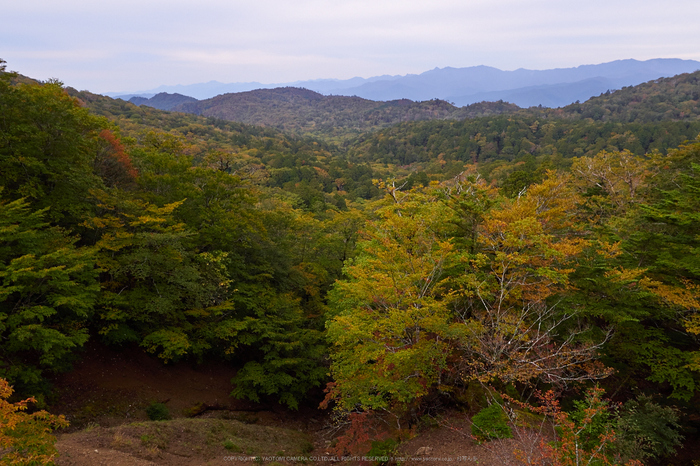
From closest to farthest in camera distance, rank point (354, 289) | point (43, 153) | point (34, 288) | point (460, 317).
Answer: point (34, 288)
point (354, 289)
point (460, 317)
point (43, 153)

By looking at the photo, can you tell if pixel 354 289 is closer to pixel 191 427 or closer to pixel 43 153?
pixel 191 427

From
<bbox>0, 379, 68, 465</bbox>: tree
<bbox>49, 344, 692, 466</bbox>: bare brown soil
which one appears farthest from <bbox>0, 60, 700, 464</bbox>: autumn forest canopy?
<bbox>0, 379, 68, 465</bbox>: tree

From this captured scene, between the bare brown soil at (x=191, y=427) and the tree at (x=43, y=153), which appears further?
the tree at (x=43, y=153)

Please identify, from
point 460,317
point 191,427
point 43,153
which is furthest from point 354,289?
point 43,153

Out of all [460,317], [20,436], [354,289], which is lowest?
[460,317]

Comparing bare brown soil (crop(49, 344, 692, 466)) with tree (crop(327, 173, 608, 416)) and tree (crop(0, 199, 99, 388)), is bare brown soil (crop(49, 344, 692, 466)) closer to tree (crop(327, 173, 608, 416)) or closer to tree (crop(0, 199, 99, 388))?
tree (crop(327, 173, 608, 416))

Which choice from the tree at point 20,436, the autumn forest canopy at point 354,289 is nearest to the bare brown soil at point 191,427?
the autumn forest canopy at point 354,289

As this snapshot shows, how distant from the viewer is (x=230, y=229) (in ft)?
62.6

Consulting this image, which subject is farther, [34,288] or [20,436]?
[34,288]

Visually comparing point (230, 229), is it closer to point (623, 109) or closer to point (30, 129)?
point (30, 129)

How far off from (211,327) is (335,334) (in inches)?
289

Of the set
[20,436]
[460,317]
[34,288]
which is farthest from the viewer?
[460,317]

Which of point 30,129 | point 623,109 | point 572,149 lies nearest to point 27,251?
point 30,129

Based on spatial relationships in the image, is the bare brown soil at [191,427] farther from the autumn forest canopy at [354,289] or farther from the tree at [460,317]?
the tree at [460,317]
